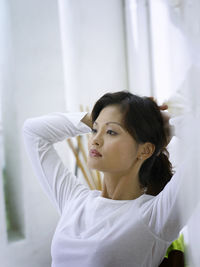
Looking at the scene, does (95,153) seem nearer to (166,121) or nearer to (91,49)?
(166,121)

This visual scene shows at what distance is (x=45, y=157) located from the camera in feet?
3.91

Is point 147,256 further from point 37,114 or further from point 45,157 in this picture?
point 37,114

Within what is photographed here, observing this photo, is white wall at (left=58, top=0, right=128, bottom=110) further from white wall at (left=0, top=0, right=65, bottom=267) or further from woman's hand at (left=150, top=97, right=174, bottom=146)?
woman's hand at (left=150, top=97, right=174, bottom=146)

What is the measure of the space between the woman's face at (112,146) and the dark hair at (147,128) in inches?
0.9

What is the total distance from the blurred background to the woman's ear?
29.6 inches

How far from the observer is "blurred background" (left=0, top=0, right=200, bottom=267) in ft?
6.58

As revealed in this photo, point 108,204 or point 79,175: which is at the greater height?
point 108,204

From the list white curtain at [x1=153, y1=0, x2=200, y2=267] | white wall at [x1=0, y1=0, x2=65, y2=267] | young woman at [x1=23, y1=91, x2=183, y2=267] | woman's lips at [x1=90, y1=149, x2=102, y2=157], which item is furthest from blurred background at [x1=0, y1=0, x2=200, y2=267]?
white curtain at [x1=153, y1=0, x2=200, y2=267]

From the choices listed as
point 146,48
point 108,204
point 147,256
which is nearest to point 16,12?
point 146,48

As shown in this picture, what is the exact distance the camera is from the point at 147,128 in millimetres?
954

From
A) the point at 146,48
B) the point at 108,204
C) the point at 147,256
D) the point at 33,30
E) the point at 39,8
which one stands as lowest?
the point at 147,256

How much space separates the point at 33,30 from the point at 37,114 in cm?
54

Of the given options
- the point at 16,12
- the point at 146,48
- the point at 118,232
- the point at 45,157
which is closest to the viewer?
the point at 118,232

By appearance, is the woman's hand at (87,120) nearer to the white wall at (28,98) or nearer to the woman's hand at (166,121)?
the woman's hand at (166,121)
